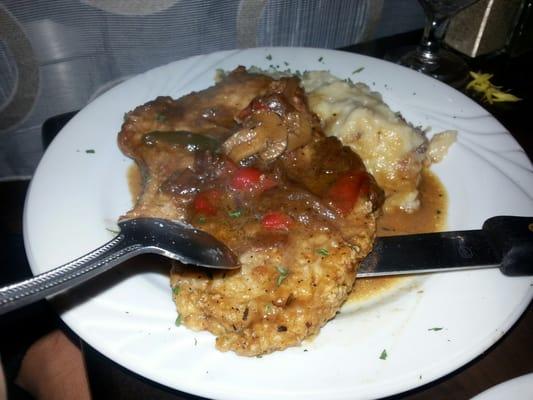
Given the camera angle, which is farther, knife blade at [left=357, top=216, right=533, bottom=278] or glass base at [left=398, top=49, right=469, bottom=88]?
glass base at [left=398, top=49, right=469, bottom=88]

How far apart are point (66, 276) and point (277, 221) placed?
1.01 metres

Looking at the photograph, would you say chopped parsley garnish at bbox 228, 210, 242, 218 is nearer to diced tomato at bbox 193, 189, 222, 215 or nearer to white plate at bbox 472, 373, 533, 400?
diced tomato at bbox 193, 189, 222, 215

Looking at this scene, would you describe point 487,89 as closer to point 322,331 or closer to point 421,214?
point 421,214

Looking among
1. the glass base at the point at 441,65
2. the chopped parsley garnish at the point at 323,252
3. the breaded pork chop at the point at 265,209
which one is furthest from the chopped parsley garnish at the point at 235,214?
the glass base at the point at 441,65

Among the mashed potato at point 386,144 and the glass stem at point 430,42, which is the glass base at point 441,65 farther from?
the mashed potato at point 386,144

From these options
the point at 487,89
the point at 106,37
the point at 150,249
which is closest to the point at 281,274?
the point at 150,249

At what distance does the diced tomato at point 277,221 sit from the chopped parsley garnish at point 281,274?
0.74 feet

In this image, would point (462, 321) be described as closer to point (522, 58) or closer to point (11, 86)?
point (522, 58)

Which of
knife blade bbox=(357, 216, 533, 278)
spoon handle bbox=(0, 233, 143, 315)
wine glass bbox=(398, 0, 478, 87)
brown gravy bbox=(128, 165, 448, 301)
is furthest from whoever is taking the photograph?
wine glass bbox=(398, 0, 478, 87)

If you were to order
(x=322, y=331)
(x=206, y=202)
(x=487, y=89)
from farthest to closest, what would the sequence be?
(x=487, y=89)
(x=206, y=202)
(x=322, y=331)

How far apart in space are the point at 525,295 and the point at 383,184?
3.68ft

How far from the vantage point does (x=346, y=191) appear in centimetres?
264

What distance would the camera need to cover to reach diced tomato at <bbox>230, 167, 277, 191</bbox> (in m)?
2.66

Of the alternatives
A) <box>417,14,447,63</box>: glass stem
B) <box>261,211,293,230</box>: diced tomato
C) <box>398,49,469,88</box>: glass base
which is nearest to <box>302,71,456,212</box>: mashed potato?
<box>261,211,293,230</box>: diced tomato
